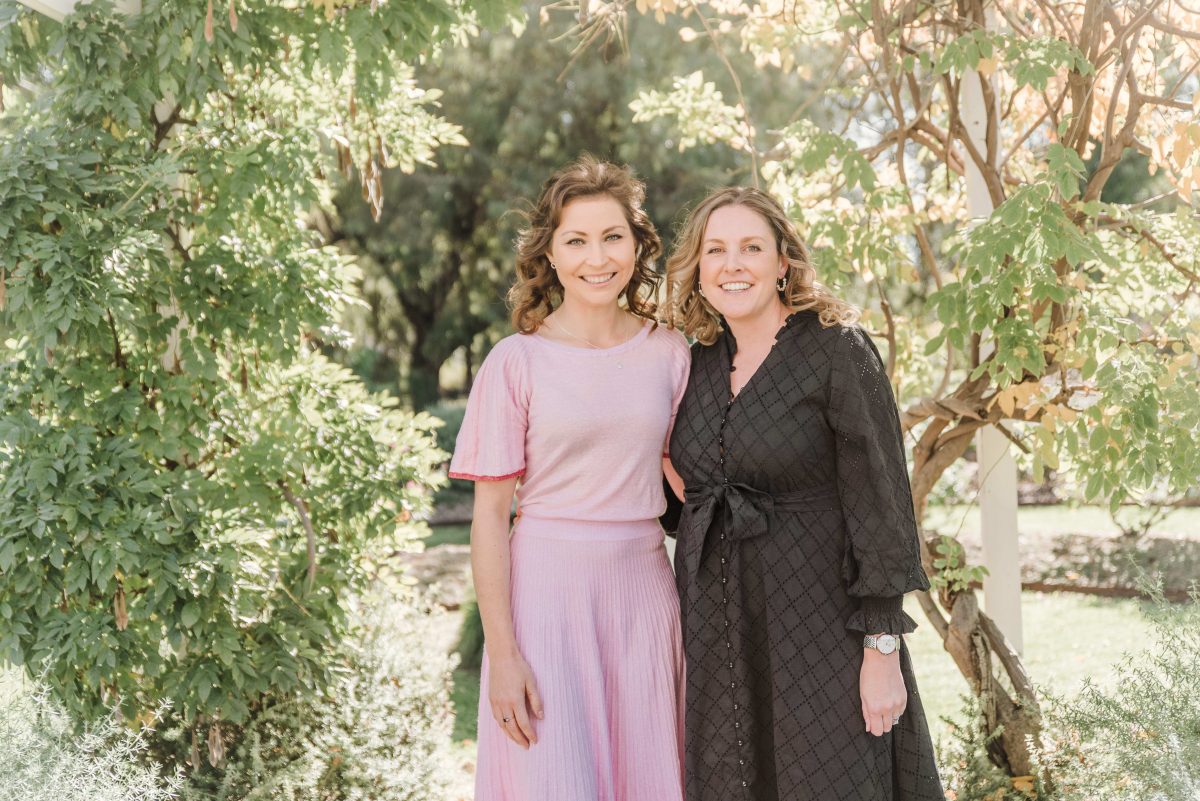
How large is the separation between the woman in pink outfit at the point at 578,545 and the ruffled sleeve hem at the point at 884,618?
48 centimetres

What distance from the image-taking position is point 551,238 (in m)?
2.67

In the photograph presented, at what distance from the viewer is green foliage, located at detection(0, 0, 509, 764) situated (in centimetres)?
320

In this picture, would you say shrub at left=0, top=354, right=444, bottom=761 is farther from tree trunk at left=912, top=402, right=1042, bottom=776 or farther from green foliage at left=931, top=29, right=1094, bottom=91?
green foliage at left=931, top=29, right=1094, bottom=91

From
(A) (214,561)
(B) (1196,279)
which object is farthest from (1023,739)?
(A) (214,561)

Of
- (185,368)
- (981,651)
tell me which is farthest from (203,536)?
(981,651)

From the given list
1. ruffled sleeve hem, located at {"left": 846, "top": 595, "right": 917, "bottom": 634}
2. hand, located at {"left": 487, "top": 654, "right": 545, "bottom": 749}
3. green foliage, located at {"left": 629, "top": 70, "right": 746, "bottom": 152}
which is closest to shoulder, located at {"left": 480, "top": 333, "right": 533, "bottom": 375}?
hand, located at {"left": 487, "top": 654, "right": 545, "bottom": 749}

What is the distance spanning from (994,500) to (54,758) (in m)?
3.09

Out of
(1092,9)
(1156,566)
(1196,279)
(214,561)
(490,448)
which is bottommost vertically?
(1156,566)

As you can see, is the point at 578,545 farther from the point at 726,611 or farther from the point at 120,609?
the point at 120,609

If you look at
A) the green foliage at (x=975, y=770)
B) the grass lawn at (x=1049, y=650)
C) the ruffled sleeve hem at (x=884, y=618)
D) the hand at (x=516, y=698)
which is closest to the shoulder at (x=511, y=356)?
the hand at (x=516, y=698)

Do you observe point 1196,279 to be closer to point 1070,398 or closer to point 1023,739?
point 1070,398

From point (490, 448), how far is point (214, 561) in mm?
1289

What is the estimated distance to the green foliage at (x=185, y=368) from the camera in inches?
126

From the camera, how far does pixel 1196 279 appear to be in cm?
364
